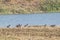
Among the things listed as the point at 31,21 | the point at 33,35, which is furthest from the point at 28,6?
the point at 33,35

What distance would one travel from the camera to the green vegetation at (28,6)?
123056 mm

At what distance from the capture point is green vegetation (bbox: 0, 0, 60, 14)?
123 metres

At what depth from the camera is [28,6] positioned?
5276 inches

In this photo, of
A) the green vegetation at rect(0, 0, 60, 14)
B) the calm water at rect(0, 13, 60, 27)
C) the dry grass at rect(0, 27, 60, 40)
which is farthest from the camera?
the green vegetation at rect(0, 0, 60, 14)

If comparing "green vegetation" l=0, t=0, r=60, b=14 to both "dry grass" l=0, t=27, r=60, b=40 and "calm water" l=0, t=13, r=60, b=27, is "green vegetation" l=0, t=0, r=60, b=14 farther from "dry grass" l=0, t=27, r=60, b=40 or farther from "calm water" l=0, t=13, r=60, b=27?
"dry grass" l=0, t=27, r=60, b=40

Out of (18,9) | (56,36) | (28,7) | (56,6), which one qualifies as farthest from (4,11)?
(56,36)

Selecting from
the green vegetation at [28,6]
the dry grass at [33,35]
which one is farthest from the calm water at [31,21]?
the green vegetation at [28,6]

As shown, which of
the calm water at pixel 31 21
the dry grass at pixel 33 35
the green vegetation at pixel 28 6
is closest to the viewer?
the dry grass at pixel 33 35

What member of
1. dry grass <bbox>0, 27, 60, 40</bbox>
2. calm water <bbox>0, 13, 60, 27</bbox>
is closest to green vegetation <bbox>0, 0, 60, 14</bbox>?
calm water <bbox>0, 13, 60, 27</bbox>

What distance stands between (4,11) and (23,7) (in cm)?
1312

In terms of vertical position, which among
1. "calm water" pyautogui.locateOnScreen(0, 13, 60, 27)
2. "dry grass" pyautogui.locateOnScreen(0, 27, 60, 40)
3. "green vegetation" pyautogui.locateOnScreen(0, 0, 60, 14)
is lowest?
"green vegetation" pyautogui.locateOnScreen(0, 0, 60, 14)

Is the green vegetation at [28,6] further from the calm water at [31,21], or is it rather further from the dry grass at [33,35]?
the dry grass at [33,35]

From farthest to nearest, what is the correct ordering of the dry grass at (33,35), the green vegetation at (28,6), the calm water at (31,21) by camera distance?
the green vegetation at (28,6), the calm water at (31,21), the dry grass at (33,35)

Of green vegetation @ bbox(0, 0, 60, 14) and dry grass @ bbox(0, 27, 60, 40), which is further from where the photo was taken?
green vegetation @ bbox(0, 0, 60, 14)
